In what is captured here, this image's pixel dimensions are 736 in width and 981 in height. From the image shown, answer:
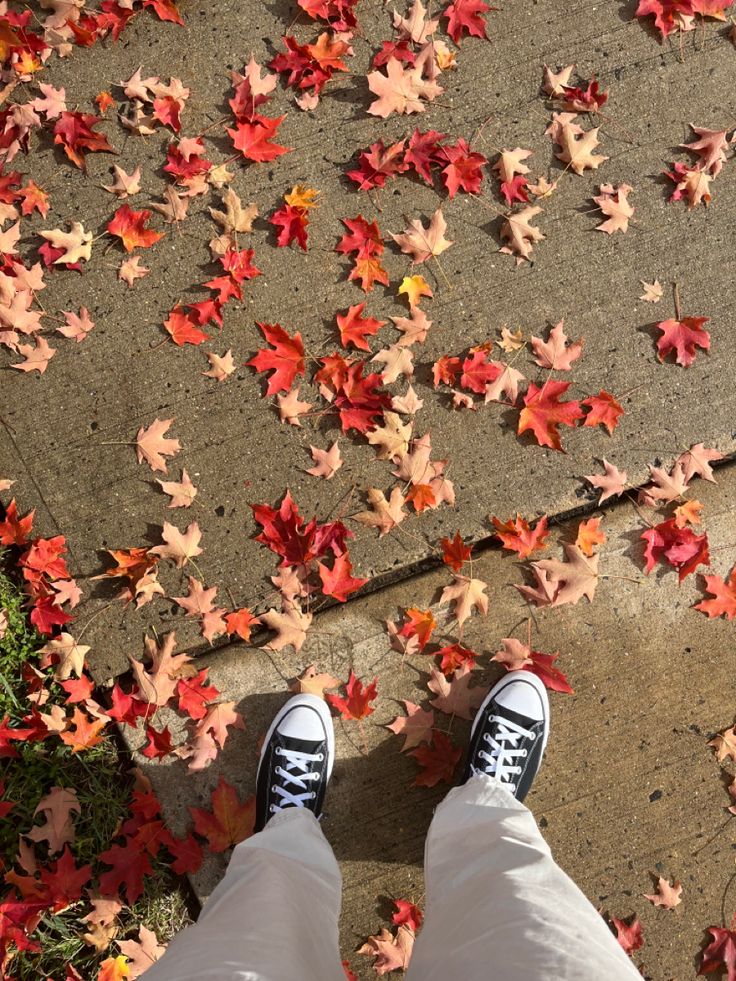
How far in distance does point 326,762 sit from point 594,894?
1026 mm

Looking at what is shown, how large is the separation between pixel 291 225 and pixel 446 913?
2262 millimetres

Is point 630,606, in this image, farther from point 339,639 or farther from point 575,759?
point 339,639

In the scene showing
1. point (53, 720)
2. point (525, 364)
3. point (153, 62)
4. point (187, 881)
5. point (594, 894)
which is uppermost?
point (153, 62)

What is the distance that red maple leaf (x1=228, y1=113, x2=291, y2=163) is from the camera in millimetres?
2740

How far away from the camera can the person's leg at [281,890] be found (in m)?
1.50

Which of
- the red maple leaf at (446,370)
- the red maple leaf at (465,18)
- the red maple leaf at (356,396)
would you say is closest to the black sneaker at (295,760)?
the red maple leaf at (356,396)

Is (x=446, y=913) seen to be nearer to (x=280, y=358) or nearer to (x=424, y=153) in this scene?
(x=280, y=358)

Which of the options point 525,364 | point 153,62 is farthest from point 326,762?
point 153,62

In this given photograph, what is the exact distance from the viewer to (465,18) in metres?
2.81

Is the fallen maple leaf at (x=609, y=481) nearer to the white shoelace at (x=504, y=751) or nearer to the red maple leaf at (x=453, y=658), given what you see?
the red maple leaf at (x=453, y=658)

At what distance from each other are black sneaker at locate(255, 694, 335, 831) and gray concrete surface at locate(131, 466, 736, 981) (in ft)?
0.25

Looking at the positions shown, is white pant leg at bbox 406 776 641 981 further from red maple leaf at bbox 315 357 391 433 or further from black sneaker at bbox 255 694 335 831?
red maple leaf at bbox 315 357 391 433

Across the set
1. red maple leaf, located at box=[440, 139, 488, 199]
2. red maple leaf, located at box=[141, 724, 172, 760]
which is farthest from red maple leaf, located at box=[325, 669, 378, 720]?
red maple leaf, located at box=[440, 139, 488, 199]

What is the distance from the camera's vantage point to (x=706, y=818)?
2.58 meters
